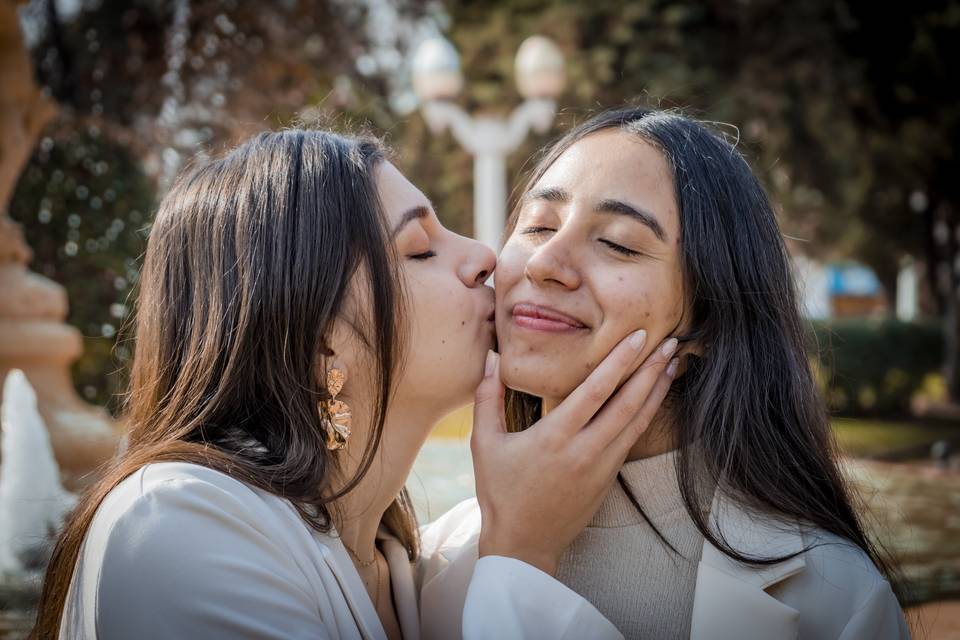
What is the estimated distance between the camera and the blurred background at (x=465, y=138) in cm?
673

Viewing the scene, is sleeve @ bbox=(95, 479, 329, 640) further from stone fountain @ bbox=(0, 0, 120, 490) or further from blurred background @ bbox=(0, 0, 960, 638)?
stone fountain @ bbox=(0, 0, 120, 490)

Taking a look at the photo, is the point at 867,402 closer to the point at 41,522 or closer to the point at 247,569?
the point at 41,522

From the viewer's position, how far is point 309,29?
41.3ft

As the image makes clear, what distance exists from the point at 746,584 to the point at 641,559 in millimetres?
407

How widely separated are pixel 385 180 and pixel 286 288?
0.50 metres

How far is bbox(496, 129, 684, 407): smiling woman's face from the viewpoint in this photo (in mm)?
2607

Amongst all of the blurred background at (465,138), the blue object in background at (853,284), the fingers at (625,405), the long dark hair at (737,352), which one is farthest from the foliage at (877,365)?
the blue object in background at (853,284)

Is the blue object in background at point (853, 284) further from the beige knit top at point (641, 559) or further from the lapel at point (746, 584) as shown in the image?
the lapel at point (746, 584)

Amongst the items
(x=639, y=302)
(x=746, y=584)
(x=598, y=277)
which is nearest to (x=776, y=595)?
(x=746, y=584)

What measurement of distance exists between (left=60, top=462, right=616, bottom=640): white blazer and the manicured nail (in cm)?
66

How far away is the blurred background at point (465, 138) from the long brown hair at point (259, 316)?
0.49 m

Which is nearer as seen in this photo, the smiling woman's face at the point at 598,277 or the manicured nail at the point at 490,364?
the smiling woman's face at the point at 598,277

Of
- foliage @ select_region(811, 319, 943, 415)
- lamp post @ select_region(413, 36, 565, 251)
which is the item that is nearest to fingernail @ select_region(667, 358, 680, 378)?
lamp post @ select_region(413, 36, 565, 251)

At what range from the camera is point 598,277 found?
2.60 meters
